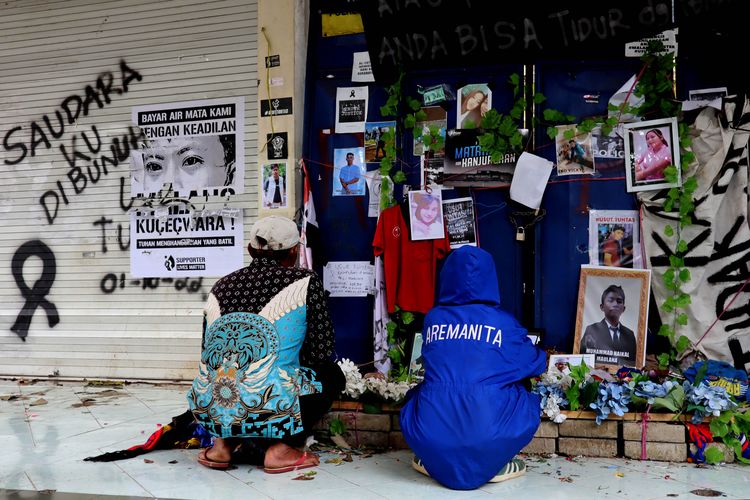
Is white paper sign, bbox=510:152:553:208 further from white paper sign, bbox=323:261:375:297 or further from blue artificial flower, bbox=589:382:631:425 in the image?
blue artificial flower, bbox=589:382:631:425

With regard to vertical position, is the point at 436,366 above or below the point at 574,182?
below

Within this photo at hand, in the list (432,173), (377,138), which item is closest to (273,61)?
(377,138)

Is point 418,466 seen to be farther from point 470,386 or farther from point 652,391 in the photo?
point 652,391

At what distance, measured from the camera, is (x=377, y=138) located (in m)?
6.52

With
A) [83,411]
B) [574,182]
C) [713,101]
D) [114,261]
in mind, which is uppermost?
[713,101]

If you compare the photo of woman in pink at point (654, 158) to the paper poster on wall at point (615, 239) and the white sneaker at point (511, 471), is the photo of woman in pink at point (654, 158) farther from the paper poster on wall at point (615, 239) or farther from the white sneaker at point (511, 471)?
the white sneaker at point (511, 471)

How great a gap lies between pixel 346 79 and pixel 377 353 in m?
2.44

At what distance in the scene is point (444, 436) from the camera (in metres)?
3.75

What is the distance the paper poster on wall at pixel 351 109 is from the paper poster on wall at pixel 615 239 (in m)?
2.14

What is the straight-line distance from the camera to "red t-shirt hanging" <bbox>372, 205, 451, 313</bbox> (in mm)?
6234

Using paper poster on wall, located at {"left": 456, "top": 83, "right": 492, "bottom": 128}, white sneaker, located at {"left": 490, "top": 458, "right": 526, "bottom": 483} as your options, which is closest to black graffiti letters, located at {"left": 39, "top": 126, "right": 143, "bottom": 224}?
paper poster on wall, located at {"left": 456, "top": 83, "right": 492, "bottom": 128}

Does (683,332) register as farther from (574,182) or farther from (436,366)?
(436,366)

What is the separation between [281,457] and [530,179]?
10.2 feet

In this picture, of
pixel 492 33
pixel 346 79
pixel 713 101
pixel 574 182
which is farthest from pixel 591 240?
pixel 346 79
